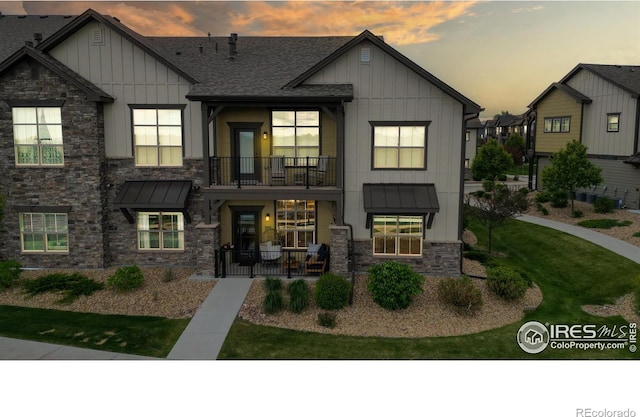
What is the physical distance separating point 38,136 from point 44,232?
144 inches

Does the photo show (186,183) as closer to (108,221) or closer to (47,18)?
(108,221)

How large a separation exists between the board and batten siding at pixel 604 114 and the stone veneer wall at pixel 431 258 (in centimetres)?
1725

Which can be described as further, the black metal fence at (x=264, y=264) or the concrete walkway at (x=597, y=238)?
the concrete walkway at (x=597, y=238)

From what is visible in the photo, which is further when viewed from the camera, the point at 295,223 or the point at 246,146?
the point at 295,223

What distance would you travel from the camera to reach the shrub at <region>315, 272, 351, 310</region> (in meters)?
13.6

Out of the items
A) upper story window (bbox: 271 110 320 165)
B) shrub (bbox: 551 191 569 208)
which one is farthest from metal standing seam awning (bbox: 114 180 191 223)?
shrub (bbox: 551 191 569 208)

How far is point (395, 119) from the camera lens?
16438mm

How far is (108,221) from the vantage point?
17641 mm

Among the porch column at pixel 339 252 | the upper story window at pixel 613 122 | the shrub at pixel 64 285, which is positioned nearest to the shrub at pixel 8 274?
the shrub at pixel 64 285

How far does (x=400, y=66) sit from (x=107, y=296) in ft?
42.0

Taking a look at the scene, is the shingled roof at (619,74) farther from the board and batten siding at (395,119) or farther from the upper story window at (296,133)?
the upper story window at (296,133)

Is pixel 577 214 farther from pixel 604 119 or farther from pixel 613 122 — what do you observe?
pixel 604 119

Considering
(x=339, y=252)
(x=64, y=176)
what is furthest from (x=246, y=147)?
(x=64, y=176)

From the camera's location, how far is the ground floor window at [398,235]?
16922mm
